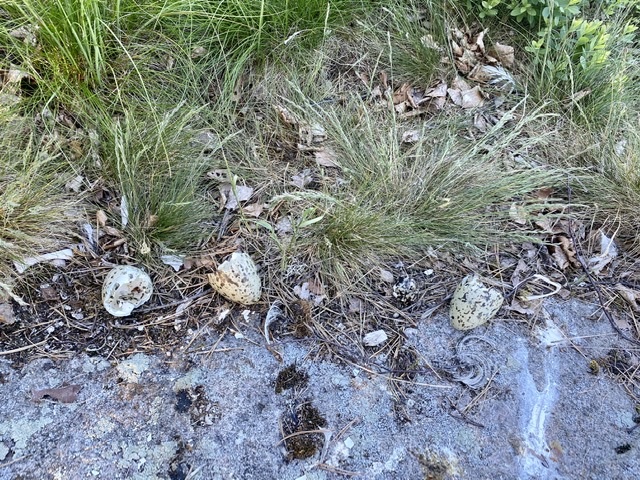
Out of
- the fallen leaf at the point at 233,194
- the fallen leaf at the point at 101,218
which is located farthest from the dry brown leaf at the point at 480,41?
the fallen leaf at the point at 101,218

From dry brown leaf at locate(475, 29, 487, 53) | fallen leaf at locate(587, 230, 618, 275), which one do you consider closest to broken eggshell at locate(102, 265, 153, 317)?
fallen leaf at locate(587, 230, 618, 275)

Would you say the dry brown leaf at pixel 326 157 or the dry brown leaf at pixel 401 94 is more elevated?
the dry brown leaf at pixel 401 94

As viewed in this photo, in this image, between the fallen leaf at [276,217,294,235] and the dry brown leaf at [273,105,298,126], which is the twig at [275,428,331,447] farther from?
the dry brown leaf at [273,105,298,126]

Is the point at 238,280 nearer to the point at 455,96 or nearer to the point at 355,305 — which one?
the point at 355,305

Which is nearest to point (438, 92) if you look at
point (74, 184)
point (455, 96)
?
point (455, 96)

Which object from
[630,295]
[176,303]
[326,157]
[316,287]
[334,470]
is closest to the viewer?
[334,470]

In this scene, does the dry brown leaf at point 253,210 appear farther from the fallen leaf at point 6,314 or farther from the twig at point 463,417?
the twig at point 463,417

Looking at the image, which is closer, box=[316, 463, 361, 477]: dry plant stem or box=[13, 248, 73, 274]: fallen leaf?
box=[316, 463, 361, 477]: dry plant stem
